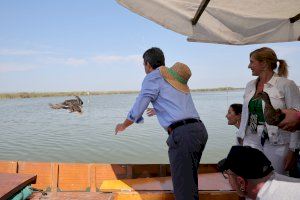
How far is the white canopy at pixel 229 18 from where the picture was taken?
309cm

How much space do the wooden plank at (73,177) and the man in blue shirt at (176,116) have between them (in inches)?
74.8

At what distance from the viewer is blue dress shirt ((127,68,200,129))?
9.66 feet

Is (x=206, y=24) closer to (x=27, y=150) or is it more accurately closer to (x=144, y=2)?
(x=144, y=2)

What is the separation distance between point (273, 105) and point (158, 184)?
184 centimetres

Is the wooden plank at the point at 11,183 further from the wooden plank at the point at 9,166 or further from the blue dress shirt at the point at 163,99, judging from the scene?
the blue dress shirt at the point at 163,99

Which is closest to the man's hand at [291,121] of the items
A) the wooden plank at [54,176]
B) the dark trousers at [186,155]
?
the dark trousers at [186,155]

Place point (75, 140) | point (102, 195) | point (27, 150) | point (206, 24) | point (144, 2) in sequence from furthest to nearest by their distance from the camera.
Answer: 1. point (75, 140)
2. point (27, 150)
3. point (102, 195)
4. point (206, 24)
5. point (144, 2)

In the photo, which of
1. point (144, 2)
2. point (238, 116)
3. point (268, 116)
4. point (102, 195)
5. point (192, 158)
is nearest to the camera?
point (268, 116)

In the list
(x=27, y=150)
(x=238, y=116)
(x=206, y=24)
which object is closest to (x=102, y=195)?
(x=238, y=116)

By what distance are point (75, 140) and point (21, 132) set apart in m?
5.88

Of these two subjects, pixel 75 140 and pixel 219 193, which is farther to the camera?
pixel 75 140

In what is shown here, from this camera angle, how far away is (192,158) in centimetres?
281

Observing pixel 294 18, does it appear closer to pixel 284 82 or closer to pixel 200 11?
pixel 284 82

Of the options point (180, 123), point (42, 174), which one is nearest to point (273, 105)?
point (180, 123)
